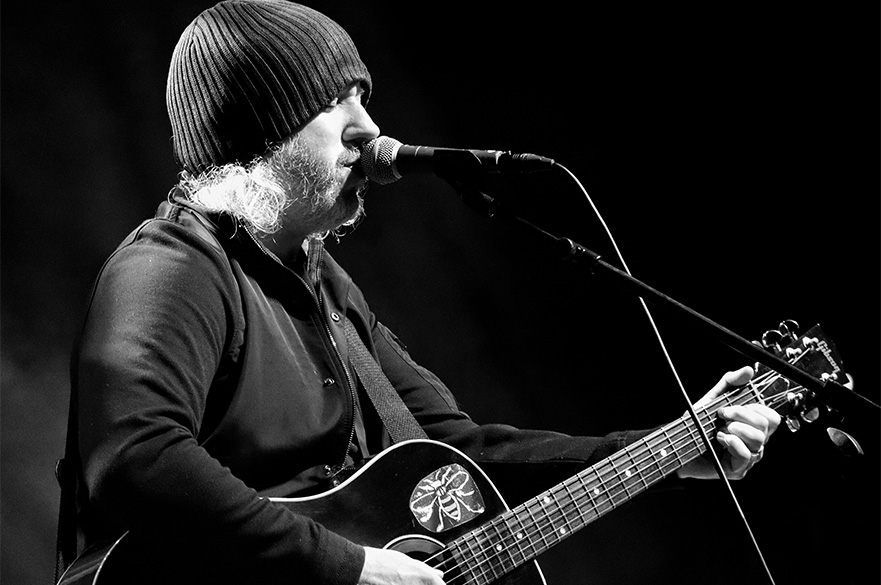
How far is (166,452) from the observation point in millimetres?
1604

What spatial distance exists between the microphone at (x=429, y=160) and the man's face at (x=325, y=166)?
0.43ft

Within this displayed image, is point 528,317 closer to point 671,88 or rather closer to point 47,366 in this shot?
point 671,88

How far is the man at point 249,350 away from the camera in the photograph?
5.32 ft

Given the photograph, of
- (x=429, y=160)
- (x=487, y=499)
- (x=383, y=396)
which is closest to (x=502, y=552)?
(x=487, y=499)

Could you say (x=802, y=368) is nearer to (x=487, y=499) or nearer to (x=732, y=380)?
(x=732, y=380)

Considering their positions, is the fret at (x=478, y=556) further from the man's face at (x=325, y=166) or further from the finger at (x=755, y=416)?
the man's face at (x=325, y=166)

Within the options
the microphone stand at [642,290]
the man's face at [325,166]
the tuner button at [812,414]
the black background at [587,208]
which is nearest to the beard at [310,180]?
the man's face at [325,166]

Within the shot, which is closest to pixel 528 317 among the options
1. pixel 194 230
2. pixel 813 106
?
pixel 813 106

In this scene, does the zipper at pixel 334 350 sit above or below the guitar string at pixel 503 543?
above

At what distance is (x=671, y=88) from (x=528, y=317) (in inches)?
38.6

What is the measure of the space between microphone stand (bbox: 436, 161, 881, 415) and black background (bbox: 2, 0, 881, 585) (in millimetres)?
1140

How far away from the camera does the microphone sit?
164cm

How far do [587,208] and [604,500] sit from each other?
54.4 inches

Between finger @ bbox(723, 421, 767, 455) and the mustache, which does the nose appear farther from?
finger @ bbox(723, 421, 767, 455)
